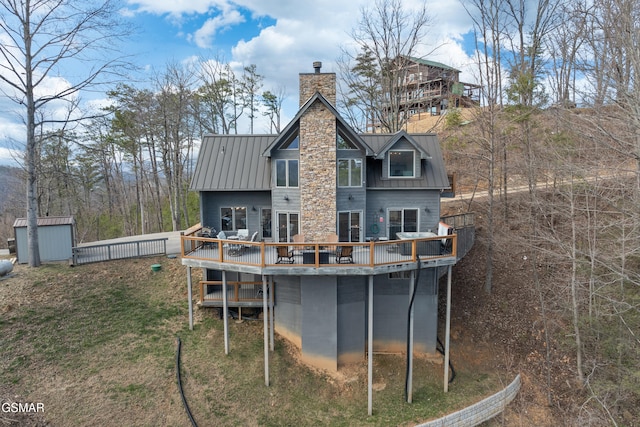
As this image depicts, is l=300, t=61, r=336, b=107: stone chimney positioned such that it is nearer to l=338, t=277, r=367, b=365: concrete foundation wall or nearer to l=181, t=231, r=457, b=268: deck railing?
l=181, t=231, r=457, b=268: deck railing

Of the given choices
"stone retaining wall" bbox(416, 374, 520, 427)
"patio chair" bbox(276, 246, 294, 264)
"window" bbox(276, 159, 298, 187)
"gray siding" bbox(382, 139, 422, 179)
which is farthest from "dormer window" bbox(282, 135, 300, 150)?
"stone retaining wall" bbox(416, 374, 520, 427)

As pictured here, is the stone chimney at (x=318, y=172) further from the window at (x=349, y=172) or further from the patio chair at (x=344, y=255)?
the patio chair at (x=344, y=255)

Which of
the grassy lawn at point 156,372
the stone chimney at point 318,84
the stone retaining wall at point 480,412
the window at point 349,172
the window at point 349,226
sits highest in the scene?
the stone chimney at point 318,84

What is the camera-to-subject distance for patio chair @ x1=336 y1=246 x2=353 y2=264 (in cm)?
1069

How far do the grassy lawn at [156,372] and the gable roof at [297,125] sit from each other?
7.21 m

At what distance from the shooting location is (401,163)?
14.1 m

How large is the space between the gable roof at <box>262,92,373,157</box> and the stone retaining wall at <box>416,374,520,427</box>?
9.53 m

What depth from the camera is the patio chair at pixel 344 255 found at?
1069 cm

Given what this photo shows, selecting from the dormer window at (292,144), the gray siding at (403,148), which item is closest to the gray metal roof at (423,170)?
the gray siding at (403,148)

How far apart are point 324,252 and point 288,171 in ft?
14.0

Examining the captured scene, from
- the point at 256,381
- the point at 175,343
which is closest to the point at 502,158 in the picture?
the point at 256,381

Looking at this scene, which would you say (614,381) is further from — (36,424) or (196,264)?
(36,424)

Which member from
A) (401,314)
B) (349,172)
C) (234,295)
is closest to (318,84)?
(349,172)

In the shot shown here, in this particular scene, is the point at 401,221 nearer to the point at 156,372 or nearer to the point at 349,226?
the point at 349,226
